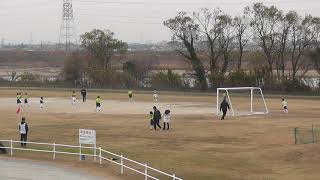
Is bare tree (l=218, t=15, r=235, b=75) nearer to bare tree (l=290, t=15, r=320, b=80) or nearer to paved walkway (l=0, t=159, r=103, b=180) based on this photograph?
bare tree (l=290, t=15, r=320, b=80)

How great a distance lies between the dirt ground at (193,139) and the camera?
23734 mm

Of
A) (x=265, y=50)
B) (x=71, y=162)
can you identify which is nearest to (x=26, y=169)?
(x=71, y=162)

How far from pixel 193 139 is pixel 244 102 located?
2962cm

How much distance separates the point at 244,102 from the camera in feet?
202

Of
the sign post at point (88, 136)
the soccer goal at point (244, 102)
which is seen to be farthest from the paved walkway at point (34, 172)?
the soccer goal at point (244, 102)

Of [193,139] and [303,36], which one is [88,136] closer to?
[193,139]

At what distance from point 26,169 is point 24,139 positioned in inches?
266

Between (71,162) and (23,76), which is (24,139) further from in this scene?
(23,76)

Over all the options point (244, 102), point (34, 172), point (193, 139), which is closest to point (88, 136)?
point (34, 172)

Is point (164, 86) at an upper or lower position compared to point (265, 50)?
lower

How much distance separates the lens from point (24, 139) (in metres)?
30.6

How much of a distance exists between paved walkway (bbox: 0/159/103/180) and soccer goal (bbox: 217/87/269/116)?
22243 mm

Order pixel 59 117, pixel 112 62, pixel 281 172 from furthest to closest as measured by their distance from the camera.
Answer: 1. pixel 112 62
2. pixel 59 117
3. pixel 281 172

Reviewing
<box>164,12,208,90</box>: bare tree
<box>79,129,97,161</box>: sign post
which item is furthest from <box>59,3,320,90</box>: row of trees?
<box>79,129,97,161</box>: sign post
